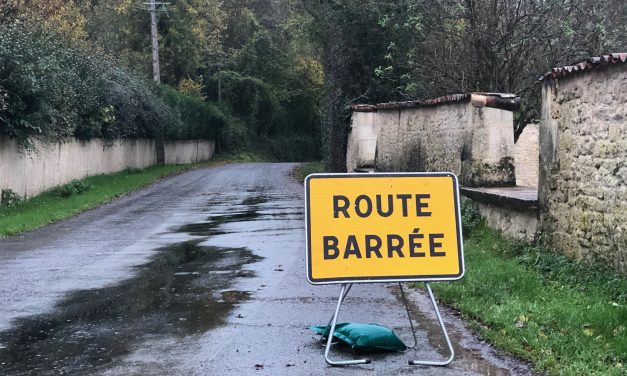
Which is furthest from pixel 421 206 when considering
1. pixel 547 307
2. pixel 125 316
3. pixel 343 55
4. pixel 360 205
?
pixel 343 55

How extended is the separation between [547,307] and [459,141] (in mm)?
6863

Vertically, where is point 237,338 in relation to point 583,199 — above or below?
below

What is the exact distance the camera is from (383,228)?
6156 mm

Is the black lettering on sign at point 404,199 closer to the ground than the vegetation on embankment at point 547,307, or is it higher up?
higher up

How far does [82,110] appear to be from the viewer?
25938mm

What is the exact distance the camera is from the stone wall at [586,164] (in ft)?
24.8

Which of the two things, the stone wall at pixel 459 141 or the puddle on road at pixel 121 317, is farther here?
the stone wall at pixel 459 141

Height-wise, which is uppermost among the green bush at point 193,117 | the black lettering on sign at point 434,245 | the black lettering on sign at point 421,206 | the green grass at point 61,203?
the green bush at point 193,117

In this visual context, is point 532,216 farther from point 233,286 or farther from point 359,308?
point 233,286

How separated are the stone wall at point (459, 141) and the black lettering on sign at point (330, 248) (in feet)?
22.9

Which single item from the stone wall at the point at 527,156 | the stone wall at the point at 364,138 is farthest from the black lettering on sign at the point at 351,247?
the stone wall at the point at 364,138

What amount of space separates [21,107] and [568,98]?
1417 centimetres

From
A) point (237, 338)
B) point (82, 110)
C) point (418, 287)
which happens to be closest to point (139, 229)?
point (418, 287)

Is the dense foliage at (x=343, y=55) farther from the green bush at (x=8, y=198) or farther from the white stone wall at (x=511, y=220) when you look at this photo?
the white stone wall at (x=511, y=220)
